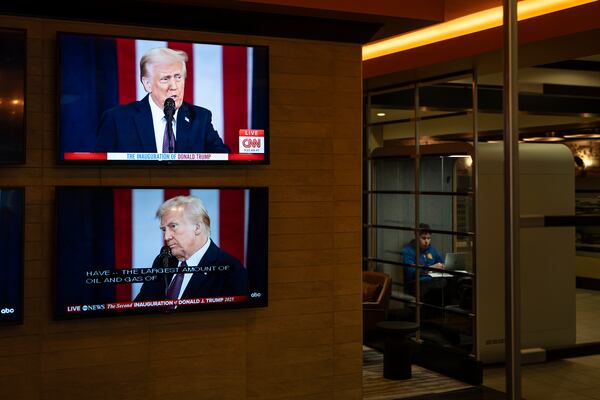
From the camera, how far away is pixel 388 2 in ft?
15.8

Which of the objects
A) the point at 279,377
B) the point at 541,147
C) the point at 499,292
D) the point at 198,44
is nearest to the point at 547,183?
the point at 541,147

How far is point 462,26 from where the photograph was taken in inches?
235

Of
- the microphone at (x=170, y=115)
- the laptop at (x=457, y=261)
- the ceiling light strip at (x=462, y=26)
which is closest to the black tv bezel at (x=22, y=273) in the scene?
the microphone at (x=170, y=115)

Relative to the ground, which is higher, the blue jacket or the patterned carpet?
the blue jacket

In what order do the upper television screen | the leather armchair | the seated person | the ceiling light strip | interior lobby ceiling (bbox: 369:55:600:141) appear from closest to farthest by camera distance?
the upper television screen < the ceiling light strip < the seated person < the leather armchair < interior lobby ceiling (bbox: 369:55:600:141)

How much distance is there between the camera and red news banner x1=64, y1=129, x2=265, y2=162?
4.31 m

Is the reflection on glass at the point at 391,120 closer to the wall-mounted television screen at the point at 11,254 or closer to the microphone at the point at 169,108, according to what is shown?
the microphone at the point at 169,108

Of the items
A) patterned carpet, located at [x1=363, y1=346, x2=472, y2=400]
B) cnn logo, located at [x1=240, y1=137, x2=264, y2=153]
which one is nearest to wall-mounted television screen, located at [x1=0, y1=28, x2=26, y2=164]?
cnn logo, located at [x1=240, y1=137, x2=264, y2=153]

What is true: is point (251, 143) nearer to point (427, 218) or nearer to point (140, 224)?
point (140, 224)

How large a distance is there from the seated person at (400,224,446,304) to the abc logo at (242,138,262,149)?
3316 mm

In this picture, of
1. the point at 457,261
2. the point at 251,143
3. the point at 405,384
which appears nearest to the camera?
the point at 251,143

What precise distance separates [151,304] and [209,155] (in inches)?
39.4

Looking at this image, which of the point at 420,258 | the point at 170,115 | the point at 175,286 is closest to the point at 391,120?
the point at 420,258

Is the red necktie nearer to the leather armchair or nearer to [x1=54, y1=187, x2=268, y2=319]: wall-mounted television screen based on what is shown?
[x1=54, y1=187, x2=268, y2=319]: wall-mounted television screen
